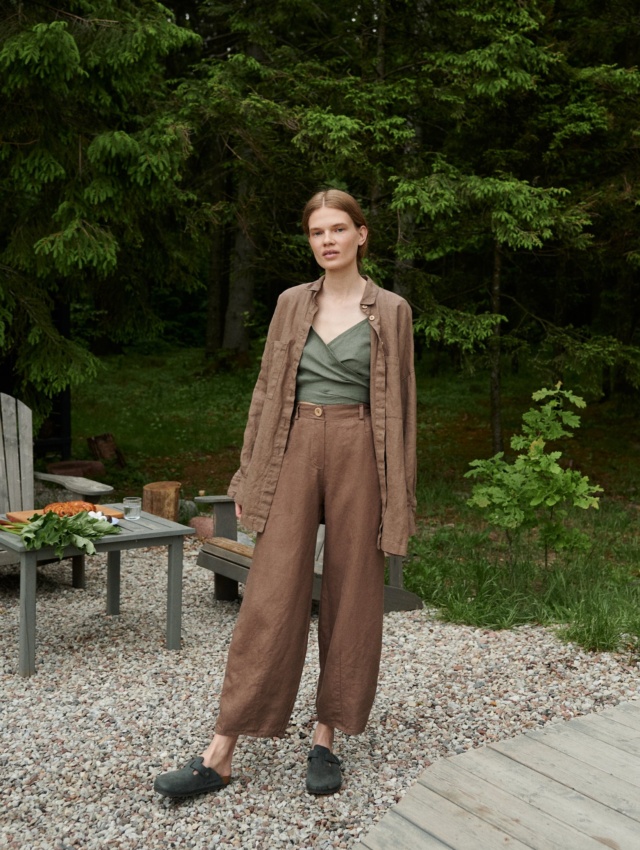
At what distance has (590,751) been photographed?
3070 millimetres

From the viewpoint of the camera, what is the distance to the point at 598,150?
31.9 ft

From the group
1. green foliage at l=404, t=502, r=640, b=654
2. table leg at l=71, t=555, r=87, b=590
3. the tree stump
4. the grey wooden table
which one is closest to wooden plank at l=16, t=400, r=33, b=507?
table leg at l=71, t=555, r=87, b=590

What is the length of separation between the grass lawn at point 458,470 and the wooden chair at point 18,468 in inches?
61.1

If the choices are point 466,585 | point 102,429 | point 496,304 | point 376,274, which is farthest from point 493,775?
point 102,429

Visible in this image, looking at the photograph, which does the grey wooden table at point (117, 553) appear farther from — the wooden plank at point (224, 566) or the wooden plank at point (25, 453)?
the wooden plank at point (25, 453)

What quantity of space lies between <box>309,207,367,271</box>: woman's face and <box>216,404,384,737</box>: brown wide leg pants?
47 centimetres

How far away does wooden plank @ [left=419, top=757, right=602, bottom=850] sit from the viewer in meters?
2.51

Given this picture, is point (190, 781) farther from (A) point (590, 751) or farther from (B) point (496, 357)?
(B) point (496, 357)

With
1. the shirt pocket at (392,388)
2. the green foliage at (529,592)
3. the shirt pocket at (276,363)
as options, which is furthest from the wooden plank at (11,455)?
the shirt pocket at (392,388)

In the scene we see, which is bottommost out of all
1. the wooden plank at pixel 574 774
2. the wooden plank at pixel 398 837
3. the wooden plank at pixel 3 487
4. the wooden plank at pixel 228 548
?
the wooden plank at pixel 398 837

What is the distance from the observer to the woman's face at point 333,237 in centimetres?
292

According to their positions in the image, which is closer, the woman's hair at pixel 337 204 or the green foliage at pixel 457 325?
the woman's hair at pixel 337 204

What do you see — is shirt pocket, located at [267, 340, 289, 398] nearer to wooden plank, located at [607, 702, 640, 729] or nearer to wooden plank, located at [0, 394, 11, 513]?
wooden plank, located at [607, 702, 640, 729]

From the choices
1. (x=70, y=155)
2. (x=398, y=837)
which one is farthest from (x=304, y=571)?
(x=70, y=155)
